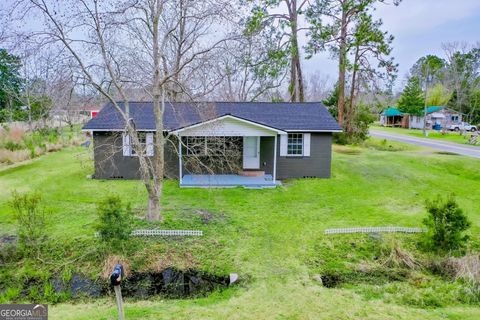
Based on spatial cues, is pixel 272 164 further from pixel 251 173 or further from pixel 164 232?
pixel 164 232

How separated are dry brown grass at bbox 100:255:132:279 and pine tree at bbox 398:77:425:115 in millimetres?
41159

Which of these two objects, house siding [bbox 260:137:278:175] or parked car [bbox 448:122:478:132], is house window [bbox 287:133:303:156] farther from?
parked car [bbox 448:122:478:132]

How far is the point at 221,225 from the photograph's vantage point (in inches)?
371

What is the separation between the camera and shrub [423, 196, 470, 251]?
24.9ft

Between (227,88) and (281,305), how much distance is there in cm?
2867

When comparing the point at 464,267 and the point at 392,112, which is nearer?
the point at 464,267


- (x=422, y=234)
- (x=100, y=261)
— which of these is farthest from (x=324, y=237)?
(x=100, y=261)

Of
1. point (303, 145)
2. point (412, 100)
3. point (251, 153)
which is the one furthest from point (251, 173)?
point (412, 100)

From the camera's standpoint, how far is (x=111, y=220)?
721 centimetres

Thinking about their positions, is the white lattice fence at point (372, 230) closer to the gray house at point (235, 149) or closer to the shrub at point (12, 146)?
the gray house at point (235, 149)

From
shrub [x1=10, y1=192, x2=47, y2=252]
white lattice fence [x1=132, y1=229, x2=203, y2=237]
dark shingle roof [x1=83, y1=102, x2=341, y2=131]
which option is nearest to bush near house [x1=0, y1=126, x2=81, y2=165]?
dark shingle roof [x1=83, y1=102, x2=341, y2=131]

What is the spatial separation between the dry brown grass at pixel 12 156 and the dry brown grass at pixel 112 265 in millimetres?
14100

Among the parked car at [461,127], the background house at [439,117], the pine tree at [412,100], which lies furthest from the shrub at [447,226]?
the pine tree at [412,100]

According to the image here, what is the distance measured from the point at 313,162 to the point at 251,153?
9.38ft
